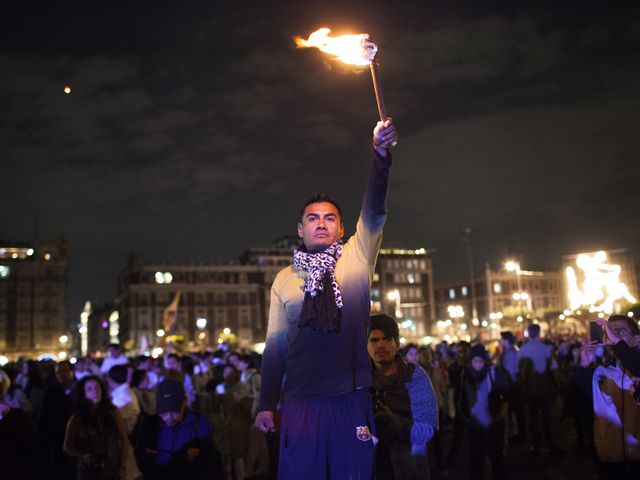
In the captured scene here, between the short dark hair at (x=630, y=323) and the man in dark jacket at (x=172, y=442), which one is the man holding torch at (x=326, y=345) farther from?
the short dark hair at (x=630, y=323)

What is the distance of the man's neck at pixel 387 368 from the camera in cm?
505

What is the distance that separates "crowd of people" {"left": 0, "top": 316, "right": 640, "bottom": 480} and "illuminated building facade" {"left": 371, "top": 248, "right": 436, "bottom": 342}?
101698mm

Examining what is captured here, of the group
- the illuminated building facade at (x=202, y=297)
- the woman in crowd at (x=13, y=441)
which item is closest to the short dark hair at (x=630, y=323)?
the woman in crowd at (x=13, y=441)

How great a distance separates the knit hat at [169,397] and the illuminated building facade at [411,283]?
108 metres

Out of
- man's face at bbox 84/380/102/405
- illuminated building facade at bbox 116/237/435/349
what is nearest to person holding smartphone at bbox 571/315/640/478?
man's face at bbox 84/380/102/405

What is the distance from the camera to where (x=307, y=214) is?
146 inches

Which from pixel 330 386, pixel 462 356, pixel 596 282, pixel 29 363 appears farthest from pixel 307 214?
pixel 596 282

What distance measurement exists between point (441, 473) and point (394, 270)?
10711 centimetres

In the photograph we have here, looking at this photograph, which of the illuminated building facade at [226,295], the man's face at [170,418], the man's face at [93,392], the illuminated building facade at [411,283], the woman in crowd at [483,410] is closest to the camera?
the man's face at [170,418]

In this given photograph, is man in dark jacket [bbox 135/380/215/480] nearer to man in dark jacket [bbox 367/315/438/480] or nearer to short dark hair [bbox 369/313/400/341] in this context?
man in dark jacket [bbox 367/315/438/480]

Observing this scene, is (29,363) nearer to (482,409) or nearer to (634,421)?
(482,409)

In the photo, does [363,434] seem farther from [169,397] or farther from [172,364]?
[172,364]

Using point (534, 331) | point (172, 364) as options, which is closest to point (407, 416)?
point (534, 331)

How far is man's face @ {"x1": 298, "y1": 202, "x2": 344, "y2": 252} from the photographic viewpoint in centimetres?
366
